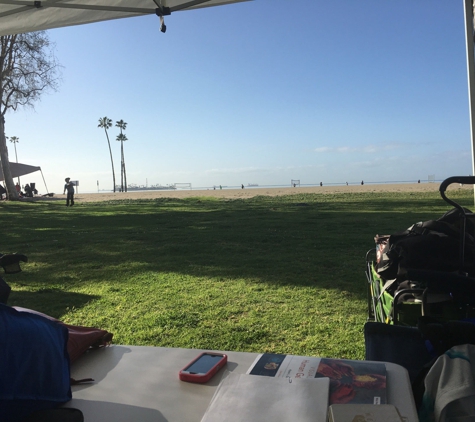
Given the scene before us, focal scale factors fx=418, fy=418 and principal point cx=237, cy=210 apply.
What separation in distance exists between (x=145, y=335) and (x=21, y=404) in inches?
97.5

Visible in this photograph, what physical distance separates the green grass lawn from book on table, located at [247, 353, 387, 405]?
1.81m

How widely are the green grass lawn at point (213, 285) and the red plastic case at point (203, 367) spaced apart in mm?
1732

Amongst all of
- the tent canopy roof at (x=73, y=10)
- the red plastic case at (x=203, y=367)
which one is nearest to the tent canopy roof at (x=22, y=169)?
the tent canopy roof at (x=73, y=10)

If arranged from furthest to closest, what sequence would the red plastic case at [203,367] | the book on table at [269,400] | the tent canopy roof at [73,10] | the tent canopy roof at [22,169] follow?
1. the tent canopy roof at [22,169]
2. the tent canopy roof at [73,10]
3. the red plastic case at [203,367]
4. the book on table at [269,400]

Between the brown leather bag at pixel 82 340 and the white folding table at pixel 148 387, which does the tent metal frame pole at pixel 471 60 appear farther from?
the brown leather bag at pixel 82 340

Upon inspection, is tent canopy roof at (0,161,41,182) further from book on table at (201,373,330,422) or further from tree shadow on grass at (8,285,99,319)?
book on table at (201,373,330,422)

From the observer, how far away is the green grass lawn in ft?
11.6

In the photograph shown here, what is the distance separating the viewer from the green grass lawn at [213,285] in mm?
3525

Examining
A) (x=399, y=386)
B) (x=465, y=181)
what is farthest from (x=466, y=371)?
(x=465, y=181)

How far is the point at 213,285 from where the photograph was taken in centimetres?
507

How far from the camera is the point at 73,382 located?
56.4 inches

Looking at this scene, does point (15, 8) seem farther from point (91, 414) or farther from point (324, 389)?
point (324, 389)

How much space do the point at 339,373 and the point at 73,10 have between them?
4.27 metres

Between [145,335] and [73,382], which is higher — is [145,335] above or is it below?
below
